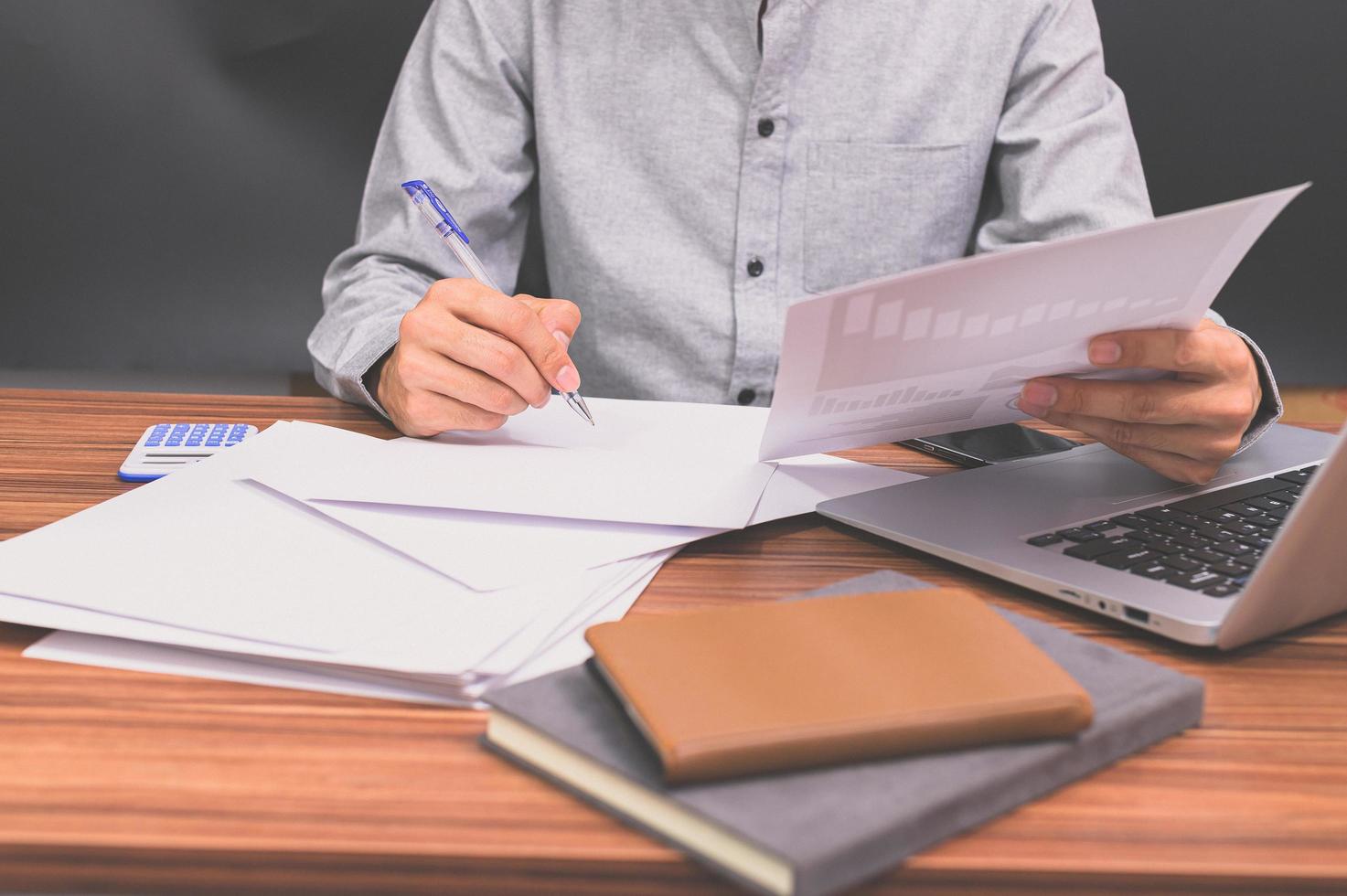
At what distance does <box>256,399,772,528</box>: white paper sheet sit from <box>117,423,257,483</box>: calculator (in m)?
0.13

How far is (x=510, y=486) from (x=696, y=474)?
131 mm

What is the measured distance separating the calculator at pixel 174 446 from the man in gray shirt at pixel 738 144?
380mm

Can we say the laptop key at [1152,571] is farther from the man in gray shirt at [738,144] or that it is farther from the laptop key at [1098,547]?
the man in gray shirt at [738,144]

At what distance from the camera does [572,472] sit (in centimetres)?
74

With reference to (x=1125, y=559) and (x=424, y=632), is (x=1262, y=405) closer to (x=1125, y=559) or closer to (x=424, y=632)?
(x=1125, y=559)

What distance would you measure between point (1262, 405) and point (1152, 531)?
0.23 meters

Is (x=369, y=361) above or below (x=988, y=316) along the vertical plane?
below

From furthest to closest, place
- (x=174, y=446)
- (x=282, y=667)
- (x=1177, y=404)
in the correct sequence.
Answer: (x=174, y=446) → (x=1177, y=404) → (x=282, y=667)

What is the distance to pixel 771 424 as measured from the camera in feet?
2.22

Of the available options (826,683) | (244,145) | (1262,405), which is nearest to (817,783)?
(826,683)

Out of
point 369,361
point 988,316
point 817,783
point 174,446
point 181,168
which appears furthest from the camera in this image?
point 181,168

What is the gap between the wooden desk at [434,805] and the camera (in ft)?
1.19

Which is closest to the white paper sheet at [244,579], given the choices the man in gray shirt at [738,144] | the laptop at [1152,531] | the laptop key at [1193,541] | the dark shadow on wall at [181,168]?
the laptop at [1152,531]

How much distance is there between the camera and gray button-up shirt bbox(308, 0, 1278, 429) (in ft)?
4.01
